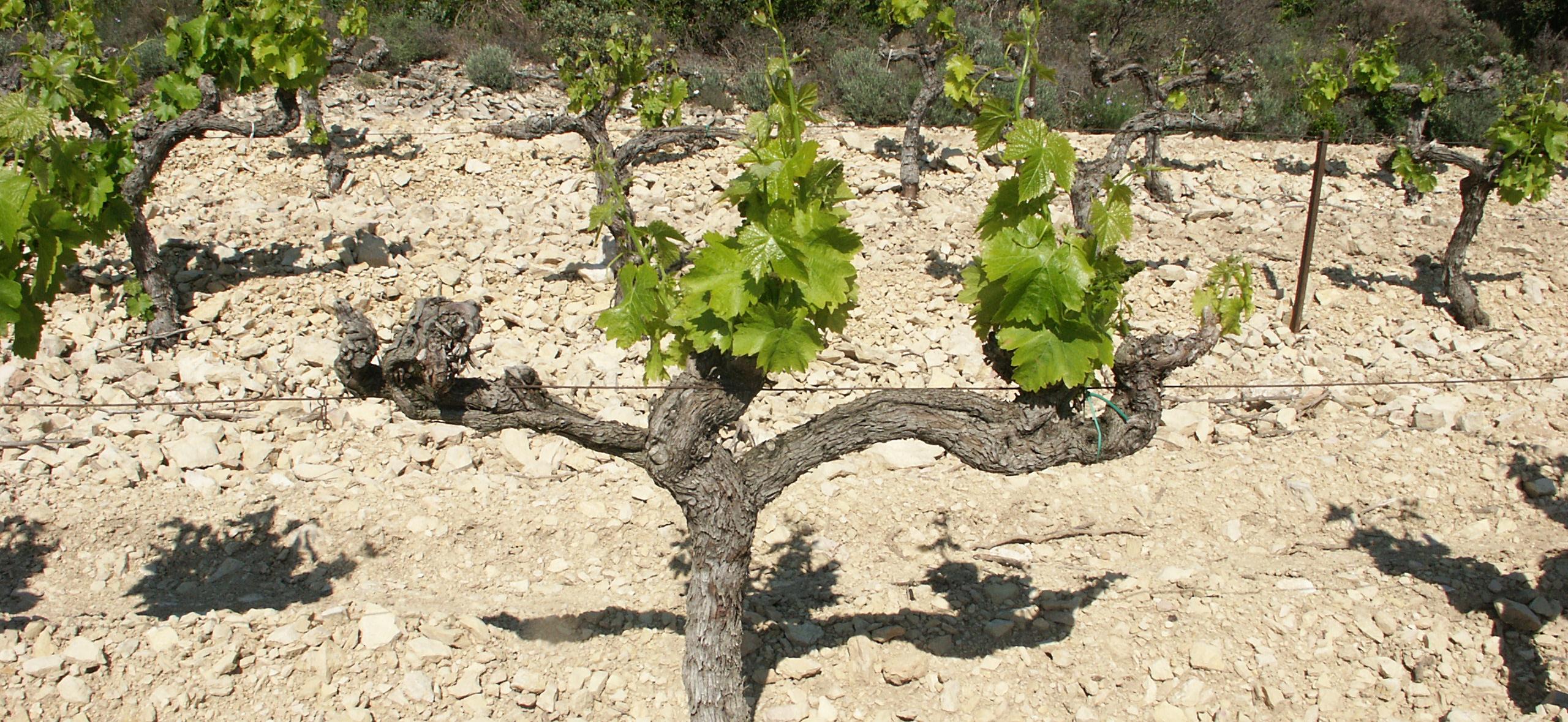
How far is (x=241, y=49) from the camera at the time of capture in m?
7.73

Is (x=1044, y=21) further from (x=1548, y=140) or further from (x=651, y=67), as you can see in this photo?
(x=1548, y=140)

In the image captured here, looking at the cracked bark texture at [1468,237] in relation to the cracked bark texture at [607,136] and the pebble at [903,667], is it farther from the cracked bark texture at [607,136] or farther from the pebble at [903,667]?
the pebble at [903,667]

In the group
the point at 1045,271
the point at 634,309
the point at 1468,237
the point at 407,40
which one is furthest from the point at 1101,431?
the point at 407,40

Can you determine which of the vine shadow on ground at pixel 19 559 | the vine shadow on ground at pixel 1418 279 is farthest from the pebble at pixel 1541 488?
the vine shadow on ground at pixel 19 559

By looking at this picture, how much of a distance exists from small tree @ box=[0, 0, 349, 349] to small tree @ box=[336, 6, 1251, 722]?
4.31 feet

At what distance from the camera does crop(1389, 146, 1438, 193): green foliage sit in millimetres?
9156

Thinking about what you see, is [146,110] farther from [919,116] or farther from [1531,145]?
[1531,145]

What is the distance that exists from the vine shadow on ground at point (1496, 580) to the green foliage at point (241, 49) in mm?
7843

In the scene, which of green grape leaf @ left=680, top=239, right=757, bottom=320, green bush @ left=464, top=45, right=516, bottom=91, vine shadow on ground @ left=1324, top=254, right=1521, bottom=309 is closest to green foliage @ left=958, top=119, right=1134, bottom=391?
green grape leaf @ left=680, top=239, right=757, bottom=320

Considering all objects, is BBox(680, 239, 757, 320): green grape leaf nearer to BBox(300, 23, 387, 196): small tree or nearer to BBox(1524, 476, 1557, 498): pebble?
BBox(1524, 476, 1557, 498): pebble

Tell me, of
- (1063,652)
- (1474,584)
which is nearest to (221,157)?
(1063,652)

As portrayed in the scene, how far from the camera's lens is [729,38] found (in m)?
17.1

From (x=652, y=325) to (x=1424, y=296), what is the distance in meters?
7.45

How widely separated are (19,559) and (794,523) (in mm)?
3950
